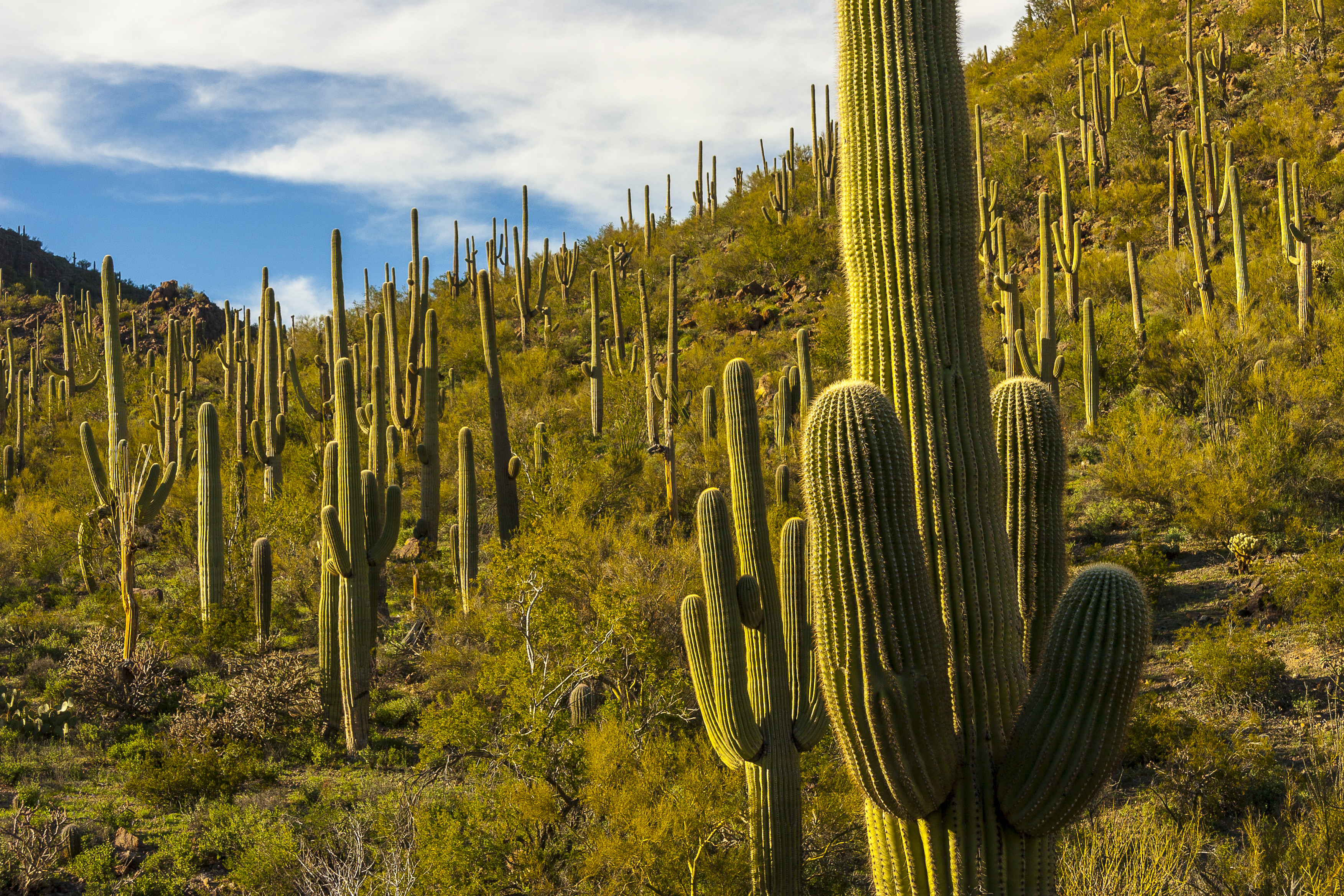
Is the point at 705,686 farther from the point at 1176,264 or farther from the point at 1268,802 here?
the point at 1176,264

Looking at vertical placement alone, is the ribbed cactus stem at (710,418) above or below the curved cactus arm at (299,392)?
below

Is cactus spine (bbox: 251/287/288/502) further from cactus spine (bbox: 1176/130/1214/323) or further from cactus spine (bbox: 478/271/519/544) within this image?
cactus spine (bbox: 1176/130/1214/323)

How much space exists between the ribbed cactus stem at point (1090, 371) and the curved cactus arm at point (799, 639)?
10.6 m

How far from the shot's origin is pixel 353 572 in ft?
39.4

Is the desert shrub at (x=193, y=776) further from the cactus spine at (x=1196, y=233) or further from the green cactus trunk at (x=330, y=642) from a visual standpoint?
the cactus spine at (x=1196, y=233)

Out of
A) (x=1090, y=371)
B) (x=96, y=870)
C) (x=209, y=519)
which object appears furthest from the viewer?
(x=1090, y=371)

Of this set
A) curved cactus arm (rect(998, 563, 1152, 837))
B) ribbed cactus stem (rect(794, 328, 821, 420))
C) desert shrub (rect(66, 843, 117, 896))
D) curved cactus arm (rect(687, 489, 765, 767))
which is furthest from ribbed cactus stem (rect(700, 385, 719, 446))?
curved cactus arm (rect(998, 563, 1152, 837))

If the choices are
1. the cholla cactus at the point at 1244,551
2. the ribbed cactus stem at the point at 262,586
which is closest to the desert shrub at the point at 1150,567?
the cholla cactus at the point at 1244,551

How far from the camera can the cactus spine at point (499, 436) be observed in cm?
1589

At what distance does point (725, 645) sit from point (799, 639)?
88 cm

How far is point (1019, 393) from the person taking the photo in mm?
4637

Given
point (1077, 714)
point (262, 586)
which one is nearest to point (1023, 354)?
point (1077, 714)

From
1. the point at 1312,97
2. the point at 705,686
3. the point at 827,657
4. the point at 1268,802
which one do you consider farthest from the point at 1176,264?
the point at 827,657

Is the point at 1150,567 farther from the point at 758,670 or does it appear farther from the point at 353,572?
the point at 353,572
